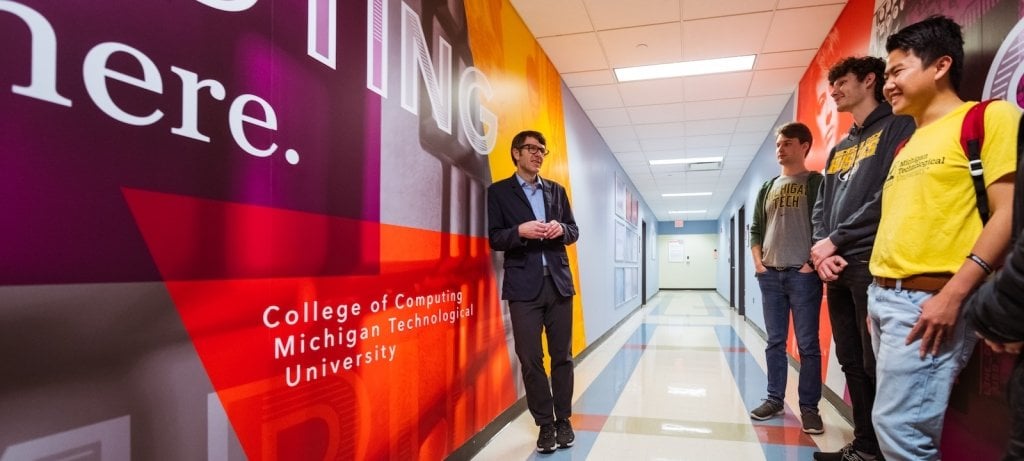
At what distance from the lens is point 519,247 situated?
2.44 meters

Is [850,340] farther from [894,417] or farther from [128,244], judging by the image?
[128,244]

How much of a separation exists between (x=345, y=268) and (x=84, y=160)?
30.0 inches

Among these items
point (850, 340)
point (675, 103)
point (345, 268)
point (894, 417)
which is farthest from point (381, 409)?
point (675, 103)

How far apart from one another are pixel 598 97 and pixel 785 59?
1640mm

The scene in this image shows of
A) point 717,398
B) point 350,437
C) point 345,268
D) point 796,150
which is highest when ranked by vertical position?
point 796,150

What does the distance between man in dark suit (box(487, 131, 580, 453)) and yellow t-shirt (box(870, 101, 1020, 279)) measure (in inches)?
51.5

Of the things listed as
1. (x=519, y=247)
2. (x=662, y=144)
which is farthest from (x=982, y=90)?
(x=662, y=144)

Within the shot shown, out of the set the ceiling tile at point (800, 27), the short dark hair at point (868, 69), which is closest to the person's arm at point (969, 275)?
the short dark hair at point (868, 69)

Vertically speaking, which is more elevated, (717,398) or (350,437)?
(350,437)

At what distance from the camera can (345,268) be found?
62.4 inches

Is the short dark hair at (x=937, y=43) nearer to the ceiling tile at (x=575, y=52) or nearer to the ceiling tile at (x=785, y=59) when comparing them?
the ceiling tile at (x=575, y=52)

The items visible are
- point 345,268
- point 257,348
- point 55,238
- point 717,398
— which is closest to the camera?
point 55,238

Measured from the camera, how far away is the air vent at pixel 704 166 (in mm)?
7949

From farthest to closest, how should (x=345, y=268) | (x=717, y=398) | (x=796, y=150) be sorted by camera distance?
(x=717, y=398), (x=796, y=150), (x=345, y=268)
